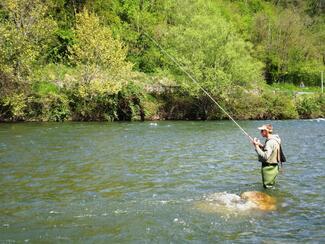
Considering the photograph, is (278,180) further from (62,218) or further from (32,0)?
(32,0)

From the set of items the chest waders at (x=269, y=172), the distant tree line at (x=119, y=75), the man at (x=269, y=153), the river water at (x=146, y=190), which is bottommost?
the river water at (x=146, y=190)

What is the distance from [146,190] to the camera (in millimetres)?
16953

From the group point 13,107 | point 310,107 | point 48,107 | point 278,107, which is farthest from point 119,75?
point 310,107

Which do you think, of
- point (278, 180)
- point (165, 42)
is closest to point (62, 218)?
point (278, 180)

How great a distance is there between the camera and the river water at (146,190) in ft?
39.5

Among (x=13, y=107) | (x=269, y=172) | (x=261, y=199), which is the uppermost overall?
(x=13, y=107)

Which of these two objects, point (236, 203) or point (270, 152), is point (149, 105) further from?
point (236, 203)

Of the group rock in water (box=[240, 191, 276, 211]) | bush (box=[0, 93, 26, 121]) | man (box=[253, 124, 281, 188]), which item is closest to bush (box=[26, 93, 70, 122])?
bush (box=[0, 93, 26, 121])

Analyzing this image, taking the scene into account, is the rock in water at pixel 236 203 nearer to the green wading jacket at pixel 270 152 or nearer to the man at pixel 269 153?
the man at pixel 269 153

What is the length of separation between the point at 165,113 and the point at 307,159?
2955 cm

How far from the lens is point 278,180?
61.7ft

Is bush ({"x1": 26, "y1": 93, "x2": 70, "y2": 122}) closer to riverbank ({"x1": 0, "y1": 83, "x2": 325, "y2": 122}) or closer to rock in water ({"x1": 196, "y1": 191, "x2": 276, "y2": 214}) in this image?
riverbank ({"x1": 0, "y1": 83, "x2": 325, "y2": 122})

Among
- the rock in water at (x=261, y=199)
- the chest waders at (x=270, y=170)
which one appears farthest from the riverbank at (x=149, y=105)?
the rock in water at (x=261, y=199)

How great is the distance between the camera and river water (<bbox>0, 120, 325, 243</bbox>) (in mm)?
12039
